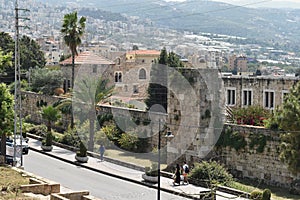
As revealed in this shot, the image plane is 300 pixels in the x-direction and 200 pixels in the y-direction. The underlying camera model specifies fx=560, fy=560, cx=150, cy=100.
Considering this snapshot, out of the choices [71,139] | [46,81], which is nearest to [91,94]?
[71,139]

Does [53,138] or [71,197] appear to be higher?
[71,197]

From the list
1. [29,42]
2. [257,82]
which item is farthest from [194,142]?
[29,42]

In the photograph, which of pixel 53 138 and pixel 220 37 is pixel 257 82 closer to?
pixel 53 138

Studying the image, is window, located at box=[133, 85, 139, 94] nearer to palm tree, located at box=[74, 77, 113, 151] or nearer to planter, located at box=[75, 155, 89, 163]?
palm tree, located at box=[74, 77, 113, 151]

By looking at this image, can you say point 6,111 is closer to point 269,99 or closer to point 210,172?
point 210,172

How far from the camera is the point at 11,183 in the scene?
15539 millimetres

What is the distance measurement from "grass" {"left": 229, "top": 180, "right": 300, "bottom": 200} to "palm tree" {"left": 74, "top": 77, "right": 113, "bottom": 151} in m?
13.2

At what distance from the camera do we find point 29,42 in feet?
262

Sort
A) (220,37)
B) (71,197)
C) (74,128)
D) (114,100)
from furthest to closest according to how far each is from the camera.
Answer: (220,37) < (114,100) < (74,128) < (71,197)

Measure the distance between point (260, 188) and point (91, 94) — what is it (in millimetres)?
15577

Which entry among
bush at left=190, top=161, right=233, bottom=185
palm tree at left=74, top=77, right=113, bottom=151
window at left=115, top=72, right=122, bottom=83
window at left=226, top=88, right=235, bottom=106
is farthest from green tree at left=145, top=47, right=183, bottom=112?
bush at left=190, top=161, right=233, bottom=185

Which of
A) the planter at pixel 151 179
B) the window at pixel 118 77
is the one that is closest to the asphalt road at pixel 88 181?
the planter at pixel 151 179

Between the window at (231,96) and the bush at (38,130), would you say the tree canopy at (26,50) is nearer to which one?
the bush at (38,130)

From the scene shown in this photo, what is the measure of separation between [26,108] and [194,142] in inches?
1071
